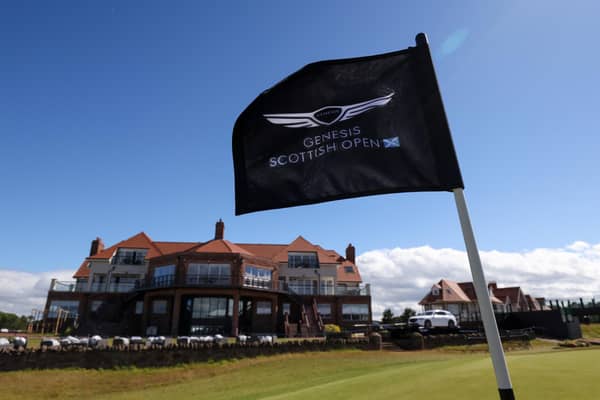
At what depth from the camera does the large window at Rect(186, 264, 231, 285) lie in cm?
3588

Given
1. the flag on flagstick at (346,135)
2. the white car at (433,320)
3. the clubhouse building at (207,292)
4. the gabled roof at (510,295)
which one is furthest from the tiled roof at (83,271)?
the gabled roof at (510,295)

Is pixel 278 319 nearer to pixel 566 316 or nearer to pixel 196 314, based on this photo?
pixel 196 314

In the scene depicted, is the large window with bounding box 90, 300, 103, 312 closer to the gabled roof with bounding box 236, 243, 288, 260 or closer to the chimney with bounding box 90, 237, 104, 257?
the chimney with bounding box 90, 237, 104, 257

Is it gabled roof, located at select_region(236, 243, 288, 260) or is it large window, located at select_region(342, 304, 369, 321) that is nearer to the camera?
large window, located at select_region(342, 304, 369, 321)

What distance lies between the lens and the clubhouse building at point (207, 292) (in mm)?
35969

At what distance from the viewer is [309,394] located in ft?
26.0

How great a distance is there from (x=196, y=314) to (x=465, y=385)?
33.9 m

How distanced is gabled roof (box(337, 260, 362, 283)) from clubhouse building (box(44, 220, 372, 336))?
0.14 metres

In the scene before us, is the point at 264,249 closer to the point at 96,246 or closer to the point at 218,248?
the point at 218,248

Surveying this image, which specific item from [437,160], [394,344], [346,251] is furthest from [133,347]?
[346,251]

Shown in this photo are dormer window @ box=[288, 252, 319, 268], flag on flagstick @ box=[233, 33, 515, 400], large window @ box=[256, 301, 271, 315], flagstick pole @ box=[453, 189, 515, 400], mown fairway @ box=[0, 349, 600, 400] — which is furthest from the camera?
dormer window @ box=[288, 252, 319, 268]

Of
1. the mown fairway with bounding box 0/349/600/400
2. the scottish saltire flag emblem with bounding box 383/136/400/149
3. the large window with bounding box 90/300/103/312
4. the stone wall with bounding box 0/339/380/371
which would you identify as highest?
the large window with bounding box 90/300/103/312

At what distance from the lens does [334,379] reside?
49.1 ft

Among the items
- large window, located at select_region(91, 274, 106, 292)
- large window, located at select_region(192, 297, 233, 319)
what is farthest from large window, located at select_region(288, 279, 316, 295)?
large window, located at select_region(91, 274, 106, 292)
